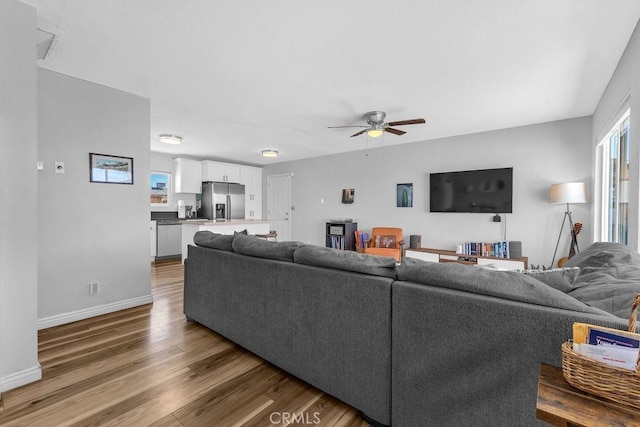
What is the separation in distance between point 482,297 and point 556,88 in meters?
3.16

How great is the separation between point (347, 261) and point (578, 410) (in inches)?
44.1

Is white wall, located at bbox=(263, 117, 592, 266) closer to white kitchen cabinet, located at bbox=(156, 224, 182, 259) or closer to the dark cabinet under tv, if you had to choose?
the dark cabinet under tv

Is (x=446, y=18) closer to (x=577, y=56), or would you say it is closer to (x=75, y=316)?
(x=577, y=56)

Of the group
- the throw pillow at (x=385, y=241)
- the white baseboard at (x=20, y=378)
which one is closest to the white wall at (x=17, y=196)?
the white baseboard at (x=20, y=378)

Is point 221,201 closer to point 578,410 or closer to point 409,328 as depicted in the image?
point 409,328

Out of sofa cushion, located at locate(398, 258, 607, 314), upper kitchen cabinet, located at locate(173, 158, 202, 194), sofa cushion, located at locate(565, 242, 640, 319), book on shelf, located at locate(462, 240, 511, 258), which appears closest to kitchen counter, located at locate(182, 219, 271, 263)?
upper kitchen cabinet, located at locate(173, 158, 202, 194)

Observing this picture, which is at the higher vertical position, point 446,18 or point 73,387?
point 446,18

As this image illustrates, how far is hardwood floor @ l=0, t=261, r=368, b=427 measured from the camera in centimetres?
159

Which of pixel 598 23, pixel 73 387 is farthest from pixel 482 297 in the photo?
pixel 73 387

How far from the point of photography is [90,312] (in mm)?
3021

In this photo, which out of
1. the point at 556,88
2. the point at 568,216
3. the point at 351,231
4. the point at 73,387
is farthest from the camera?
the point at 351,231

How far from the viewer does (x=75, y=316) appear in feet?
9.59

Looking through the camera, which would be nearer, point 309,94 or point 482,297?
point 482,297
